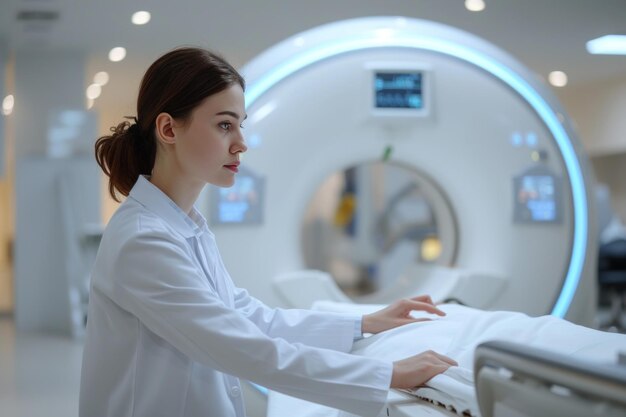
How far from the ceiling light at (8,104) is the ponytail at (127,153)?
4844mm

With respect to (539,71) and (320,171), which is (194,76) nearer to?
(320,171)

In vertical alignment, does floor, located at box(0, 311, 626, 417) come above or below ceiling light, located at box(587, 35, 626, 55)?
below

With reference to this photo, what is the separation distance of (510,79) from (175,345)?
1.83 meters

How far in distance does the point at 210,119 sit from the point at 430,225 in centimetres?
709

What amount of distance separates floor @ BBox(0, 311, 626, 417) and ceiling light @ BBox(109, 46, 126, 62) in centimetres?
186

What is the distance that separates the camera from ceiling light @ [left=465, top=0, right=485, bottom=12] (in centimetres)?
300

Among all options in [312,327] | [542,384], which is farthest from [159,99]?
[542,384]

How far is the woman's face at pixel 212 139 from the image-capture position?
4.28 ft

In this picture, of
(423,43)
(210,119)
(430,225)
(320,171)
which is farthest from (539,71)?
(210,119)

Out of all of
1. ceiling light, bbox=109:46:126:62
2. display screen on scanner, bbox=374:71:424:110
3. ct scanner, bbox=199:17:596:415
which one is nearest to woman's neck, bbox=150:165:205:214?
ct scanner, bbox=199:17:596:415

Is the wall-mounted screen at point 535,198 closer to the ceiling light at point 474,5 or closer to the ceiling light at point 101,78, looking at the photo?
the ceiling light at point 474,5

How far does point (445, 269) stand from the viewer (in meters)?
2.76

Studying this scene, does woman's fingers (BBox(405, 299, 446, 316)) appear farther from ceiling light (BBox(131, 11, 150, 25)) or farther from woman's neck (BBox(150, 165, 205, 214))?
ceiling light (BBox(131, 11, 150, 25))

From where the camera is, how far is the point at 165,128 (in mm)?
1312
